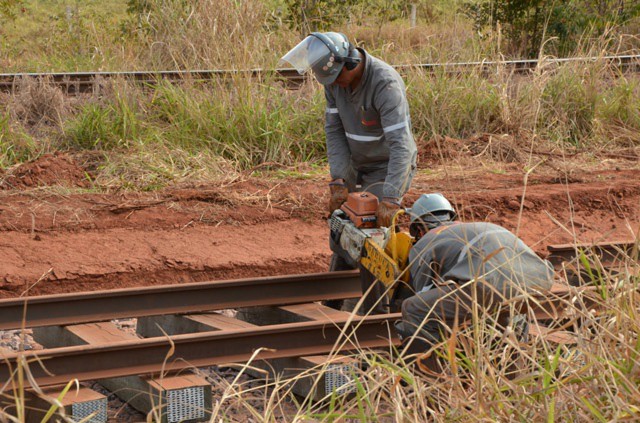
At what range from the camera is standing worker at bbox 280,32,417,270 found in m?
5.92

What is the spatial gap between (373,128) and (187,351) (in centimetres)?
225

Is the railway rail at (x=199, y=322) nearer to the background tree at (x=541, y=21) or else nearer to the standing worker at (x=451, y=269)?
the standing worker at (x=451, y=269)

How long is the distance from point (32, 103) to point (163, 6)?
103 inches

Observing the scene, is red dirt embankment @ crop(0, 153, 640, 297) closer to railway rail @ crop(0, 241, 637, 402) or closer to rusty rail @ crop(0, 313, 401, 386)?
railway rail @ crop(0, 241, 637, 402)

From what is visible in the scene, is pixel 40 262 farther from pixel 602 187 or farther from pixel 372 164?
pixel 602 187

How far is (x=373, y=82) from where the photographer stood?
20.1 ft

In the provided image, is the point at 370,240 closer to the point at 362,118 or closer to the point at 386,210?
the point at 386,210

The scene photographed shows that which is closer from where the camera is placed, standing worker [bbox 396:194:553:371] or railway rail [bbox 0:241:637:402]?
standing worker [bbox 396:194:553:371]

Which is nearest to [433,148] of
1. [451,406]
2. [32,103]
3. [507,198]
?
[507,198]

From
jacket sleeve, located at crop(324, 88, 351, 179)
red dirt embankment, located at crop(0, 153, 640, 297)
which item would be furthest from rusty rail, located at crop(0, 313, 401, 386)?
red dirt embankment, located at crop(0, 153, 640, 297)

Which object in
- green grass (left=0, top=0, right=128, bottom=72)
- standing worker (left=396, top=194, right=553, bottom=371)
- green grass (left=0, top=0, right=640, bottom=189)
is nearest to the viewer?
standing worker (left=396, top=194, right=553, bottom=371)

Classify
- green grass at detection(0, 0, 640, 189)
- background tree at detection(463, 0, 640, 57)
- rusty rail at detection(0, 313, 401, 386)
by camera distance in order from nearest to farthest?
rusty rail at detection(0, 313, 401, 386) → green grass at detection(0, 0, 640, 189) → background tree at detection(463, 0, 640, 57)

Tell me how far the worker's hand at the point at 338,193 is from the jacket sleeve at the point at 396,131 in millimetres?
583

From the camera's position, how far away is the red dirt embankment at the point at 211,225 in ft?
24.3
